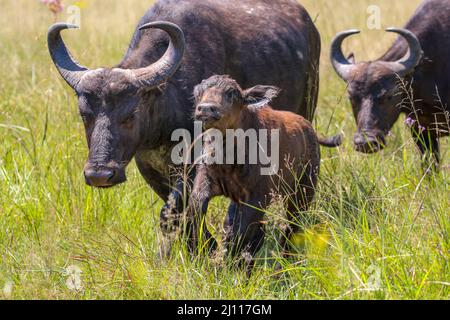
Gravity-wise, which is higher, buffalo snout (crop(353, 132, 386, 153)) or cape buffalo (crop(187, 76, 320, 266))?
cape buffalo (crop(187, 76, 320, 266))

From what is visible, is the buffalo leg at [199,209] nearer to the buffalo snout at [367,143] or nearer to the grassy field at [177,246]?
the grassy field at [177,246]

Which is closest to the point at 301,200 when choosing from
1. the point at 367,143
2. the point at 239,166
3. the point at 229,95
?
the point at 239,166

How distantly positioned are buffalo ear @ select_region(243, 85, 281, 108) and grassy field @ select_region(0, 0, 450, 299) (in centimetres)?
76

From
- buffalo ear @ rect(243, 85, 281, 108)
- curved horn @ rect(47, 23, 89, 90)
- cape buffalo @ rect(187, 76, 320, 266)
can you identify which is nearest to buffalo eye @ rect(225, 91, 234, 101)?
cape buffalo @ rect(187, 76, 320, 266)

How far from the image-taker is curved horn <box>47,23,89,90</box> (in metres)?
6.79

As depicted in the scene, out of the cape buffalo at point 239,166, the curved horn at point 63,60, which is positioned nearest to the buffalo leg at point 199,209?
the cape buffalo at point 239,166

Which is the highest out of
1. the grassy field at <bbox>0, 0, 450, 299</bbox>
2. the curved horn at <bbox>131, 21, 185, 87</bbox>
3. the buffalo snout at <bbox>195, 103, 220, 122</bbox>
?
the curved horn at <bbox>131, 21, 185, 87</bbox>

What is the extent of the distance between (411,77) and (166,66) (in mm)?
3684

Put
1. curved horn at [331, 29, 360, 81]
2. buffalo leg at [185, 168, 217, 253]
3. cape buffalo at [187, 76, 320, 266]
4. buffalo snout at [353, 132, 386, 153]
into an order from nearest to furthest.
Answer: cape buffalo at [187, 76, 320, 266], buffalo leg at [185, 168, 217, 253], buffalo snout at [353, 132, 386, 153], curved horn at [331, 29, 360, 81]

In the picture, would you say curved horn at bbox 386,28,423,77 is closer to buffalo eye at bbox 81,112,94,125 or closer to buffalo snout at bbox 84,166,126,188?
buffalo eye at bbox 81,112,94,125

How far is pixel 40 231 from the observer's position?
6688mm

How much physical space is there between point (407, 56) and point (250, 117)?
3665mm

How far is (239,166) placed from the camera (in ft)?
20.3

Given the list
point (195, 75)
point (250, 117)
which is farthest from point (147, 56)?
point (250, 117)
